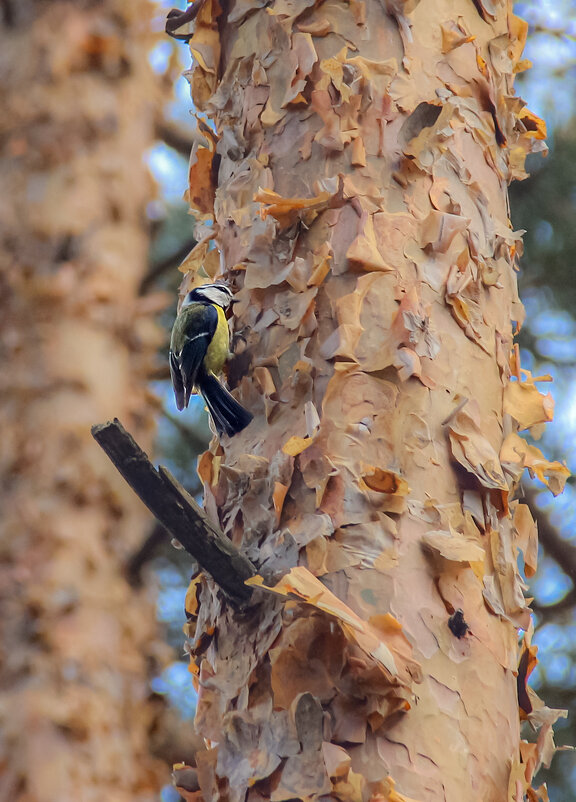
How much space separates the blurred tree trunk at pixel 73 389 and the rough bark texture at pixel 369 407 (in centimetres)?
103

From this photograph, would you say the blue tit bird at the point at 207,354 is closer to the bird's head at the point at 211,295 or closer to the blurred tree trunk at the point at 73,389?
the bird's head at the point at 211,295

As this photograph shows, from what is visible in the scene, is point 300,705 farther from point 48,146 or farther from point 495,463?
point 48,146

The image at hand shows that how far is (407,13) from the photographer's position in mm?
910

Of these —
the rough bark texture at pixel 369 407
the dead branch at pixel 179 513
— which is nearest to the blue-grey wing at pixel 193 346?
the rough bark texture at pixel 369 407

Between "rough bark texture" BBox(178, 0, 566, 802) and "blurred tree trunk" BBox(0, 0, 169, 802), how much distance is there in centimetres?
103

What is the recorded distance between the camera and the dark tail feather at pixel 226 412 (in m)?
0.86

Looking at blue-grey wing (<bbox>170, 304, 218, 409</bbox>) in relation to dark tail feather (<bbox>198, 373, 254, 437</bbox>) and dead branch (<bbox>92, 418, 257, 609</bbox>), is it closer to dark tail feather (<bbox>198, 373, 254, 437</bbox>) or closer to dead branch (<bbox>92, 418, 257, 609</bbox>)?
dark tail feather (<bbox>198, 373, 254, 437</bbox>)

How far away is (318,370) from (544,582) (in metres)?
1.20

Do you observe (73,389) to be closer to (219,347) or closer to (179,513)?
(219,347)

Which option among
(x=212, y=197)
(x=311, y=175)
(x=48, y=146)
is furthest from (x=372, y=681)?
(x=48, y=146)

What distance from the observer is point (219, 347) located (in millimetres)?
966

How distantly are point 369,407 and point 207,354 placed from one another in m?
0.31

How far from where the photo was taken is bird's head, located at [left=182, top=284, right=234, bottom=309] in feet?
3.06

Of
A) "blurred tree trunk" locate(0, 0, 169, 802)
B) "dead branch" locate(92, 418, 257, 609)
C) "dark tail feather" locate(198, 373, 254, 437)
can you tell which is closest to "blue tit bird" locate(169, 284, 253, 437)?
"dark tail feather" locate(198, 373, 254, 437)
